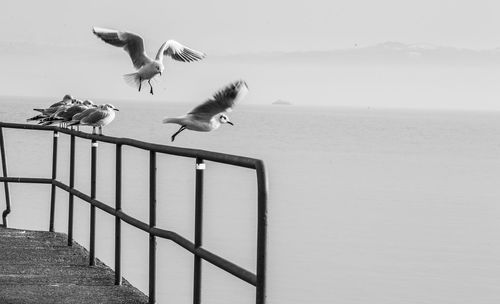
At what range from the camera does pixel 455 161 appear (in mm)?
68688

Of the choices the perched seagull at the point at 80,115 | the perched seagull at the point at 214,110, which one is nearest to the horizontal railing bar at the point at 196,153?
the perched seagull at the point at 214,110

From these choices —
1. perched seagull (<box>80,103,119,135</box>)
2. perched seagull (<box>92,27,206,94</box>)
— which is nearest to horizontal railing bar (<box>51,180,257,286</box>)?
perched seagull (<box>80,103,119,135</box>)

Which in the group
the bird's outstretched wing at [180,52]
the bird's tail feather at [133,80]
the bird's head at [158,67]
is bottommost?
the bird's tail feather at [133,80]

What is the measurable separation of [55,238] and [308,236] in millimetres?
14026

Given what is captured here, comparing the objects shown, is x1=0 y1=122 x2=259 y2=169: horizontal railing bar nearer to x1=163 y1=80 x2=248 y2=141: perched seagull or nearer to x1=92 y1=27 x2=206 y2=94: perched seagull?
x1=163 y1=80 x2=248 y2=141: perched seagull

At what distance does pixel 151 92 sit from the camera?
1552cm

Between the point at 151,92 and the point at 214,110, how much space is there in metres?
7.13

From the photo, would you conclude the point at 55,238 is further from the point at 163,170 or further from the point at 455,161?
the point at 455,161

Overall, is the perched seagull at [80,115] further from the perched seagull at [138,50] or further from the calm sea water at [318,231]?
the calm sea water at [318,231]

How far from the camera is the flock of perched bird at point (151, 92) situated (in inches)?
324

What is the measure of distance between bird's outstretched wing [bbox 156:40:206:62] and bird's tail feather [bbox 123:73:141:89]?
0.83 meters

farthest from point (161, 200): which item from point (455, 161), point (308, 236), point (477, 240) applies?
point (455, 161)

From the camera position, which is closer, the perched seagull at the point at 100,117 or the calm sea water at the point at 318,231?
the perched seagull at the point at 100,117

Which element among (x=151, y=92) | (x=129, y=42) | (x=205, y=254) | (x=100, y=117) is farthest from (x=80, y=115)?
(x=205, y=254)
